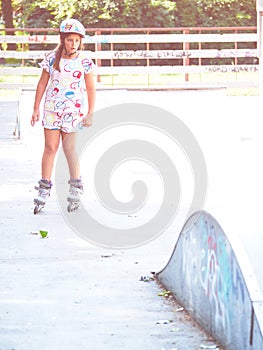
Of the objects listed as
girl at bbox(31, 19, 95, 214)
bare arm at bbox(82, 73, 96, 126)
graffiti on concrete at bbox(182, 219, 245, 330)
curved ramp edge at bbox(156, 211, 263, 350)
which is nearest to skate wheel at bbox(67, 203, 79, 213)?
girl at bbox(31, 19, 95, 214)

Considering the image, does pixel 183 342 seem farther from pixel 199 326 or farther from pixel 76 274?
pixel 76 274

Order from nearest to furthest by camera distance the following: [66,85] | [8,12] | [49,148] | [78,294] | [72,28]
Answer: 1. [78,294]
2. [72,28]
3. [66,85]
4. [49,148]
5. [8,12]

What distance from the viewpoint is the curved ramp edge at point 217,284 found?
183 inches

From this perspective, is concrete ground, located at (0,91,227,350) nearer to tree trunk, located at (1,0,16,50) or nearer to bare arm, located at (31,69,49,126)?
bare arm, located at (31,69,49,126)

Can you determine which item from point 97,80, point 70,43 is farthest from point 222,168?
point 97,80

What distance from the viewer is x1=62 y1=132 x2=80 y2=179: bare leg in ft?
30.0

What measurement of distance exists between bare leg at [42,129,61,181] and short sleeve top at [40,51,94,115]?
20cm

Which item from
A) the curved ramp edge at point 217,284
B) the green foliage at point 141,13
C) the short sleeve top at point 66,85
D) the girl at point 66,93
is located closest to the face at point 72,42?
the girl at point 66,93

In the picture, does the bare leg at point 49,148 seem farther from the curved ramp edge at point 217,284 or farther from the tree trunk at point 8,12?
the tree trunk at point 8,12

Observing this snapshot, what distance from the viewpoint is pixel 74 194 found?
9180mm

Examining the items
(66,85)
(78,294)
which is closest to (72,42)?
(66,85)

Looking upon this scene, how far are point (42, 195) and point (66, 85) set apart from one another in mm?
913

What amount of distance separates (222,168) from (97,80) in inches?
661

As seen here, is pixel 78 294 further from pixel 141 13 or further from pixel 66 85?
pixel 141 13
